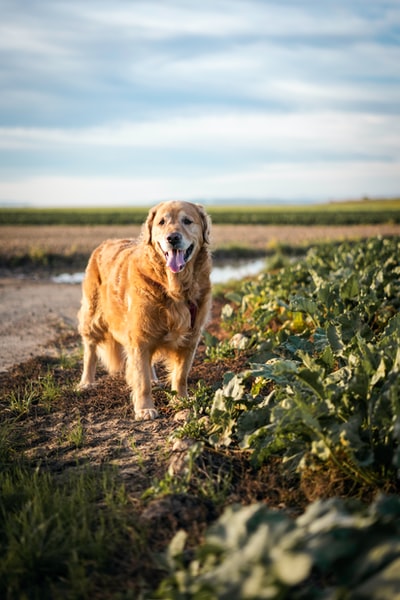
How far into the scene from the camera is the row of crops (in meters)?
1.89

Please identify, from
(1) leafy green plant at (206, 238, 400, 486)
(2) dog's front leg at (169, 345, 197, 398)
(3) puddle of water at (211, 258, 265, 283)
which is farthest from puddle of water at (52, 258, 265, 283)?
(1) leafy green plant at (206, 238, 400, 486)

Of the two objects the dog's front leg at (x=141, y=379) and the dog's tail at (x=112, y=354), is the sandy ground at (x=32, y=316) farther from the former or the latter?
the dog's front leg at (x=141, y=379)

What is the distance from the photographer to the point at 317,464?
3.28 metres

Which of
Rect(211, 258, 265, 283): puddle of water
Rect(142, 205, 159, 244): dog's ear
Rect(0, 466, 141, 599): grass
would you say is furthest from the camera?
Rect(211, 258, 265, 283): puddle of water

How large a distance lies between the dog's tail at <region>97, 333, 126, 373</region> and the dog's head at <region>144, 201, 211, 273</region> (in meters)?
1.72

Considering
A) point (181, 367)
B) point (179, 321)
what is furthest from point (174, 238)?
point (181, 367)

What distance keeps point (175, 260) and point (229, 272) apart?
48.9 feet

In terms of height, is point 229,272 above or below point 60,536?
above

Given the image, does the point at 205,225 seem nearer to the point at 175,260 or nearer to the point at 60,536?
the point at 175,260

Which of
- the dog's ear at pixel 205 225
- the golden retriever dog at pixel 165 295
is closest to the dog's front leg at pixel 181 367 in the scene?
the golden retriever dog at pixel 165 295

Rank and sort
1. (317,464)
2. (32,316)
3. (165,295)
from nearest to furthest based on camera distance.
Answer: (317,464) → (165,295) → (32,316)

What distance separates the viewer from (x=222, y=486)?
3318mm

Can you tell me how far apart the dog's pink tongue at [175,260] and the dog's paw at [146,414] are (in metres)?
1.26

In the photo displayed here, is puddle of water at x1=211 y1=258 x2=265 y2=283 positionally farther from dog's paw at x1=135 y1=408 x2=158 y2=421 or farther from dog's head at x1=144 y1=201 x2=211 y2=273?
dog's paw at x1=135 y1=408 x2=158 y2=421
